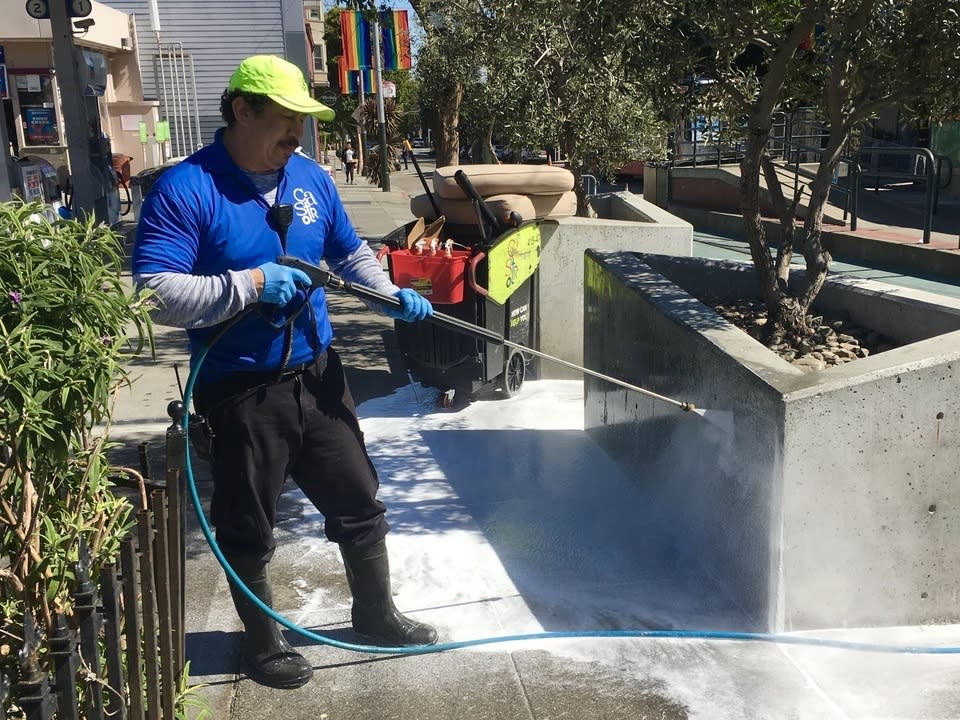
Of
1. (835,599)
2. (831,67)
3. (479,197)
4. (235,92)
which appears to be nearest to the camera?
(235,92)

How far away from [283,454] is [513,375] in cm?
361

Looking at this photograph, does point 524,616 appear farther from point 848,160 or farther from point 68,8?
point 848,160

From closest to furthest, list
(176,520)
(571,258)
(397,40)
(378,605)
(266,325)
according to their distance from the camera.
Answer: (176,520) → (266,325) → (378,605) → (571,258) → (397,40)

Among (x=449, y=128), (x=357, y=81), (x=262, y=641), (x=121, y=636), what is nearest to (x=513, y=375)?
(x=262, y=641)

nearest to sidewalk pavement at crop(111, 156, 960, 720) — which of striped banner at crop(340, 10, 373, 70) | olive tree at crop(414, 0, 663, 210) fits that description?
olive tree at crop(414, 0, 663, 210)

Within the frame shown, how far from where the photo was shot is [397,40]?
20969mm

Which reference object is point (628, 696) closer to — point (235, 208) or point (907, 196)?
point (235, 208)

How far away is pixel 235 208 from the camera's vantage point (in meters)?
3.03

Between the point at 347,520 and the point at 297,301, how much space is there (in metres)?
0.77

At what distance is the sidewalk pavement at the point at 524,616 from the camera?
3188 mm

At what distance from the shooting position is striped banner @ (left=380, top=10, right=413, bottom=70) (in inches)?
819

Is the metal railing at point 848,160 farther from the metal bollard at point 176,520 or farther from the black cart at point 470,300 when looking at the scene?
the metal bollard at point 176,520

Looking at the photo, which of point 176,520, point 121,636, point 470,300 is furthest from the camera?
point 470,300

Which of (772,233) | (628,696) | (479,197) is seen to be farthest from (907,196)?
(628,696)
